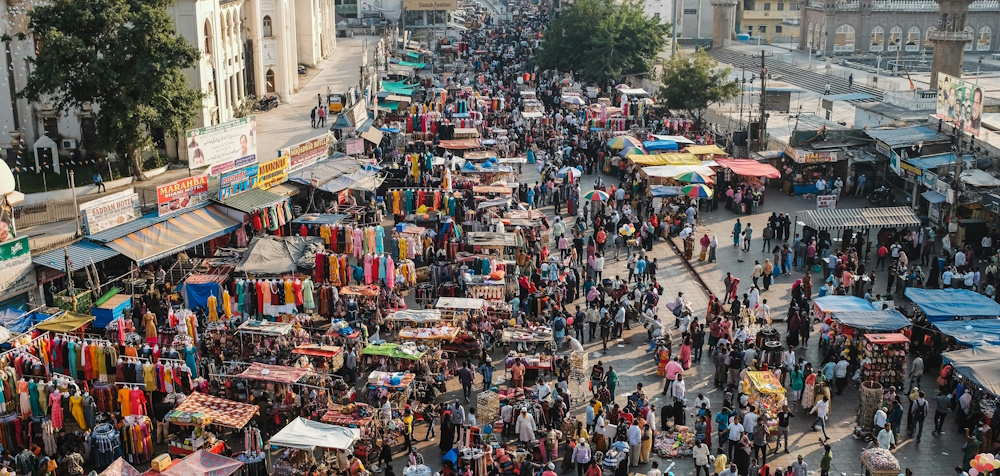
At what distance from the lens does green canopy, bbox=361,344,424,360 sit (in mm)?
20516

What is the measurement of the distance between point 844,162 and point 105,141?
965 inches

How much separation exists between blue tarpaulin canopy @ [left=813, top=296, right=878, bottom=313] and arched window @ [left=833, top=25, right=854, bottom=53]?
54506mm

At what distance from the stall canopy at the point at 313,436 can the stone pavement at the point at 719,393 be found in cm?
154

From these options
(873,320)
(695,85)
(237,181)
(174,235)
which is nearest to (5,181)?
(174,235)

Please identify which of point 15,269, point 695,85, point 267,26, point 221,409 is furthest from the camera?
point 267,26

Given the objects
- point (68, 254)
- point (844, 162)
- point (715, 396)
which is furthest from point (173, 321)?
point (844, 162)

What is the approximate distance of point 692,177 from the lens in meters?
32.6

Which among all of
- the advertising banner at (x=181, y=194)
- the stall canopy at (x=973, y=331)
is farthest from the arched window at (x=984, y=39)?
the advertising banner at (x=181, y=194)

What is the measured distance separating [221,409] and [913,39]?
67.2 metres

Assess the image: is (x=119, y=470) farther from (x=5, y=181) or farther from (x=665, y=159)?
(x=665, y=159)

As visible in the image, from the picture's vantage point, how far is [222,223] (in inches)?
1073

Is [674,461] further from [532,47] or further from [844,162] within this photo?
[532,47]

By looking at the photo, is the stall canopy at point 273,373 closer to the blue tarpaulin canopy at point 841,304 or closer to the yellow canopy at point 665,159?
the blue tarpaulin canopy at point 841,304

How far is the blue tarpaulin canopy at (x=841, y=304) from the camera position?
22.3 m
